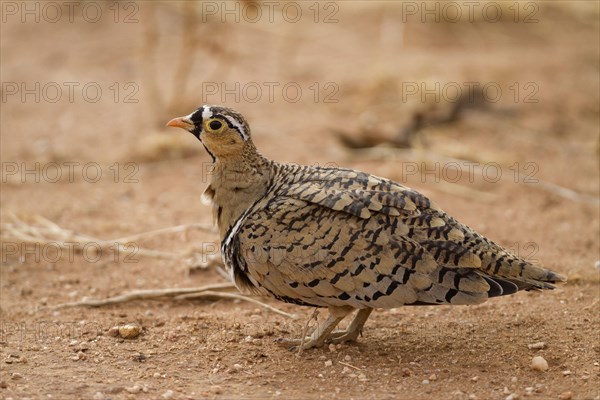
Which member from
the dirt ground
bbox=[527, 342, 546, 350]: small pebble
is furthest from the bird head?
bbox=[527, 342, 546, 350]: small pebble

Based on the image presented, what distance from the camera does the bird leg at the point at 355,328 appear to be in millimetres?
4887

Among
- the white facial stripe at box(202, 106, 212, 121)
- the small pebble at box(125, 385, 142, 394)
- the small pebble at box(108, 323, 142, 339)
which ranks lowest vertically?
the small pebble at box(108, 323, 142, 339)

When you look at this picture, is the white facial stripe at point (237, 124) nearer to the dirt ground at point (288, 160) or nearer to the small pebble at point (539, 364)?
the dirt ground at point (288, 160)

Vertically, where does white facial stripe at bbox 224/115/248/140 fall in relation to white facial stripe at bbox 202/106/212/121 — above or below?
below

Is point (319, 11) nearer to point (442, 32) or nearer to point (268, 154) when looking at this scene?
point (442, 32)

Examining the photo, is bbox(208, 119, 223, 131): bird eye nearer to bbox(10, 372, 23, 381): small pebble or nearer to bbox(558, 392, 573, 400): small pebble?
bbox(10, 372, 23, 381): small pebble

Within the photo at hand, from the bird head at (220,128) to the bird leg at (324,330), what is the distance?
46.1 inches

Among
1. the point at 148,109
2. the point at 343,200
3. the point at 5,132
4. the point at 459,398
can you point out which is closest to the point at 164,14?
the point at 148,109

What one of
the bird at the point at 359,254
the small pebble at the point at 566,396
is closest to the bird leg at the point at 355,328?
the bird at the point at 359,254

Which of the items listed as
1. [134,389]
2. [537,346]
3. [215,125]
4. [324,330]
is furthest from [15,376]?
[537,346]

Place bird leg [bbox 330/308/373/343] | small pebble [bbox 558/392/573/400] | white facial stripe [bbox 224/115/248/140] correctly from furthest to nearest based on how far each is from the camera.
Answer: white facial stripe [bbox 224/115/248/140], bird leg [bbox 330/308/373/343], small pebble [bbox 558/392/573/400]

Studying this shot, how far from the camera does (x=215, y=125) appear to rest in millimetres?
5023

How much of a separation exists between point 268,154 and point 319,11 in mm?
5899

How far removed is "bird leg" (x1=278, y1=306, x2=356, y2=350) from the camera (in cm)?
470
